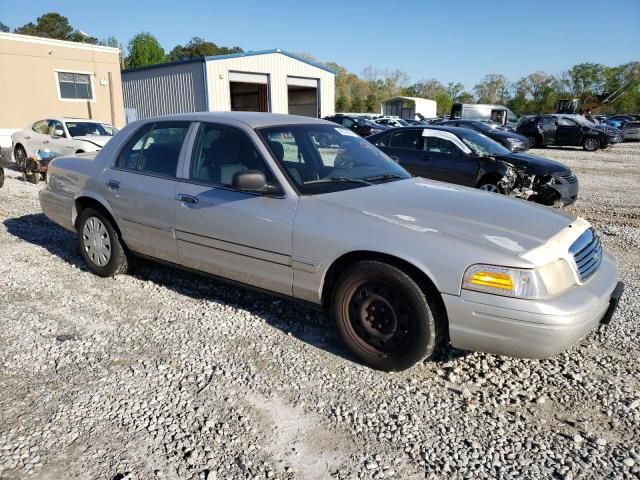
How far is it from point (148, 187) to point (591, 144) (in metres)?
24.0

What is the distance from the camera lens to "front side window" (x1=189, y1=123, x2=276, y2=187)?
12.8 feet

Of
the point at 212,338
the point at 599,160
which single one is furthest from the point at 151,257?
the point at 599,160

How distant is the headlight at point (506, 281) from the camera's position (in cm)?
281

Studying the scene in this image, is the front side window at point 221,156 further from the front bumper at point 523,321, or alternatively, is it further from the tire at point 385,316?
the front bumper at point 523,321

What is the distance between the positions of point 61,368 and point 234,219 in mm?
1552

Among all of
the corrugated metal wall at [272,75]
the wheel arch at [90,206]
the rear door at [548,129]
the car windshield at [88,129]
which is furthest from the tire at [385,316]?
the corrugated metal wall at [272,75]

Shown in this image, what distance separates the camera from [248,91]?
38812 mm

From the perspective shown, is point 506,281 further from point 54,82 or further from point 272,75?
point 272,75

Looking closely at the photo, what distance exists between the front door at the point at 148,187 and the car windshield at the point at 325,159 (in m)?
0.96

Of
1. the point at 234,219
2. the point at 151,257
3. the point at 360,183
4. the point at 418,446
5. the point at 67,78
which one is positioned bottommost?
the point at 418,446

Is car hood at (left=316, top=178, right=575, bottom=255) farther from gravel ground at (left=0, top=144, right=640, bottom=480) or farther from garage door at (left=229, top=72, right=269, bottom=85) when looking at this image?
garage door at (left=229, top=72, right=269, bottom=85)

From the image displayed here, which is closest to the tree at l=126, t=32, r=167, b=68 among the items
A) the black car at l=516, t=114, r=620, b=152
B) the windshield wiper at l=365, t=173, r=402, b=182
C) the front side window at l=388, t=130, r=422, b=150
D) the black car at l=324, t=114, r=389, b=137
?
the black car at l=324, t=114, r=389, b=137

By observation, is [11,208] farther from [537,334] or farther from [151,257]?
[537,334]

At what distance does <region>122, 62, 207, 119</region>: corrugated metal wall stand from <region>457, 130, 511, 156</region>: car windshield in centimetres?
2004
